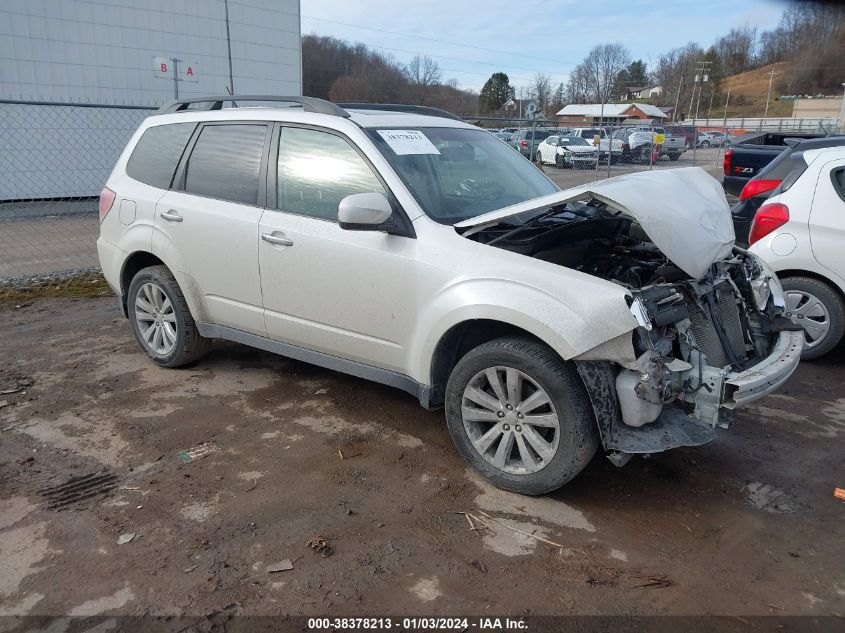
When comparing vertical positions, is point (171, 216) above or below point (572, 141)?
below

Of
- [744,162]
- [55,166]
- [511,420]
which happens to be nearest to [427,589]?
[511,420]

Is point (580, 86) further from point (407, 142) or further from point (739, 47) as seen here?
point (407, 142)

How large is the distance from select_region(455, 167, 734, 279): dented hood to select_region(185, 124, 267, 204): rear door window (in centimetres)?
161

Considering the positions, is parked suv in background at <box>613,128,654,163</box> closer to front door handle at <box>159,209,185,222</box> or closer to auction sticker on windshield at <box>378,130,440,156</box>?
auction sticker on windshield at <box>378,130,440,156</box>

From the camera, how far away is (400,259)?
367cm

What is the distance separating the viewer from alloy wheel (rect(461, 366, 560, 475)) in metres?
3.29

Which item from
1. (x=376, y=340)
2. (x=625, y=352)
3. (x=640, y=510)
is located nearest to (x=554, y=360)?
(x=625, y=352)

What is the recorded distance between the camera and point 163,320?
510 cm

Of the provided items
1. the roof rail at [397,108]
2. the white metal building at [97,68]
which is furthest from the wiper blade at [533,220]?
the white metal building at [97,68]

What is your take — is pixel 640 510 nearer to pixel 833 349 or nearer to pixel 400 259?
pixel 400 259

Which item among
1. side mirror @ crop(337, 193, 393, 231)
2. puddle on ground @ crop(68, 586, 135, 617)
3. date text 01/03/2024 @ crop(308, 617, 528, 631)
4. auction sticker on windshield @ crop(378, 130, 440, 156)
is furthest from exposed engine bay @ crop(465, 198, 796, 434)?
puddle on ground @ crop(68, 586, 135, 617)

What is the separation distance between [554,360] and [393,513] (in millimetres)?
1089

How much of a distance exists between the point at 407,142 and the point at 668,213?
1.63 m

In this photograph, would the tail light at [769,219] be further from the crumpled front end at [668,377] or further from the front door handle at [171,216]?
the front door handle at [171,216]
